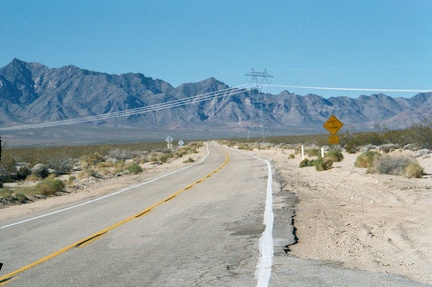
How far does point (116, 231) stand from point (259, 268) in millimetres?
5411

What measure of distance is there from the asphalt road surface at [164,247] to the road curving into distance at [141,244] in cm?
2

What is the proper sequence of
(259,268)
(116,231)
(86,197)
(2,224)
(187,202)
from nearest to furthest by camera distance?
(259,268), (116,231), (2,224), (187,202), (86,197)

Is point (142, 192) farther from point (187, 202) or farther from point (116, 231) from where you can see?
point (116, 231)

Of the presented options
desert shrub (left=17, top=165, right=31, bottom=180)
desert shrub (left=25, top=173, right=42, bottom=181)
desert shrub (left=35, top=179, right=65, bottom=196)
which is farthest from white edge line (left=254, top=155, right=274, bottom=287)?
desert shrub (left=17, top=165, right=31, bottom=180)

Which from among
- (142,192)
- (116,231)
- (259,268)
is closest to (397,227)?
(259,268)

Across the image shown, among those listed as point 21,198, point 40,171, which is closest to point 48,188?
point 21,198

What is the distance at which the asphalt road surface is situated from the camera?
835cm

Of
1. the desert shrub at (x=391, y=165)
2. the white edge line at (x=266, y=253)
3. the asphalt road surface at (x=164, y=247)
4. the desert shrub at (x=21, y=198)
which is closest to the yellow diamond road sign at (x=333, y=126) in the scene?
the desert shrub at (x=391, y=165)

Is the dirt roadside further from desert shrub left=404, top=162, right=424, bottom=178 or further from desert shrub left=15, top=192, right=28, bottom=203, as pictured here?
desert shrub left=15, top=192, right=28, bottom=203

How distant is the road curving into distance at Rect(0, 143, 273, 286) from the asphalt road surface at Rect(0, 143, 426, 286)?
0.02 m

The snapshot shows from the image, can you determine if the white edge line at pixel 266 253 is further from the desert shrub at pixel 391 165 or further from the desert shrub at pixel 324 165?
the desert shrub at pixel 324 165

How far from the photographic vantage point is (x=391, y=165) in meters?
25.6

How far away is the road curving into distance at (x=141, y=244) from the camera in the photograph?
28.3 feet

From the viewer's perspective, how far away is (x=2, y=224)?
16188 mm
